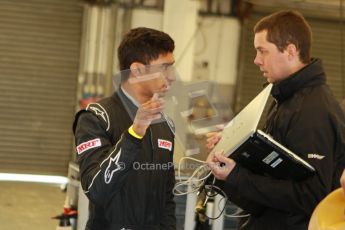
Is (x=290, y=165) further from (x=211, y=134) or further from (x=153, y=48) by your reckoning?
(x=153, y=48)

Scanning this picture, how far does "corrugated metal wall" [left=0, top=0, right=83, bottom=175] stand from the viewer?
816 centimetres

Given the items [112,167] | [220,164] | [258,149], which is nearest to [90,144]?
[112,167]

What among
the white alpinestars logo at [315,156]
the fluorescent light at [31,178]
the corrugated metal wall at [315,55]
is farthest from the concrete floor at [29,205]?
the white alpinestars logo at [315,156]

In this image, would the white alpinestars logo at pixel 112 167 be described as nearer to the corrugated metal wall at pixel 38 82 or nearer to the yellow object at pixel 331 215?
the yellow object at pixel 331 215

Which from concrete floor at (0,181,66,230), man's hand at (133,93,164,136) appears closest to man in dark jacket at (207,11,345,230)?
man's hand at (133,93,164,136)

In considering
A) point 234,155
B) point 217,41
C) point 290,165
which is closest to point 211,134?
point 234,155

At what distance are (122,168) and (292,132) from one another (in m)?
0.62

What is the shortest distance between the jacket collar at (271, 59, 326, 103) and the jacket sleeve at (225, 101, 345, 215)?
14 centimetres

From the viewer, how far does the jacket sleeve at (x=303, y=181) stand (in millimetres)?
2016

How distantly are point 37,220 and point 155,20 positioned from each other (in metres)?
3.54

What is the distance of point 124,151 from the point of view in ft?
6.31

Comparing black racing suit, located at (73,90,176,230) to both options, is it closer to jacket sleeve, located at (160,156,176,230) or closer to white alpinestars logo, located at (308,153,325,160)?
jacket sleeve, located at (160,156,176,230)

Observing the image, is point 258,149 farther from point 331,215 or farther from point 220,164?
point 331,215

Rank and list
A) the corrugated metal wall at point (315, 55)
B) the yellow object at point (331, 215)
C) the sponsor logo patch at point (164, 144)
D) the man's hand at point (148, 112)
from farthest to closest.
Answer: the corrugated metal wall at point (315, 55), the sponsor logo patch at point (164, 144), the man's hand at point (148, 112), the yellow object at point (331, 215)
